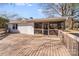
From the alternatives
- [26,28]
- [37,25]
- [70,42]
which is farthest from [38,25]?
[70,42]

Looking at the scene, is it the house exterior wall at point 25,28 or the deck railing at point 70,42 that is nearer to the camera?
the deck railing at point 70,42

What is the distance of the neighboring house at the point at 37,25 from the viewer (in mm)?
4309

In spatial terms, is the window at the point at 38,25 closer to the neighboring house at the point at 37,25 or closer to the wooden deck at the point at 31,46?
the neighboring house at the point at 37,25

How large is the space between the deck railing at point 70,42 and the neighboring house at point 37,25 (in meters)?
0.13

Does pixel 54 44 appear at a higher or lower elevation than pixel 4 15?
lower

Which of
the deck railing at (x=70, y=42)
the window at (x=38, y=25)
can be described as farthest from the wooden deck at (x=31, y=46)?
the window at (x=38, y=25)

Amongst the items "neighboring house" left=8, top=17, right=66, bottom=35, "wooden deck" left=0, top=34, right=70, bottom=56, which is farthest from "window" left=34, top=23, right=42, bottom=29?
"wooden deck" left=0, top=34, right=70, bottom=56

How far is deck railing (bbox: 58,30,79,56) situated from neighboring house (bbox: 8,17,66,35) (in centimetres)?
13

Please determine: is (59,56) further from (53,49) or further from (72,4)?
(72,4)

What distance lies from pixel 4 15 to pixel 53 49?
927mm

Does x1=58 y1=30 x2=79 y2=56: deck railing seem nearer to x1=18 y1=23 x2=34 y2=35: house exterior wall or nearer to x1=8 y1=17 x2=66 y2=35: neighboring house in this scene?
x1=8 y1=17 x2=66 y2=35: neighboring house

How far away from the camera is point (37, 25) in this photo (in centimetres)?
437

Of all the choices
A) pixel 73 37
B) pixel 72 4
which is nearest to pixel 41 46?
pixel 73 37

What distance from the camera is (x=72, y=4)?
424 cm
